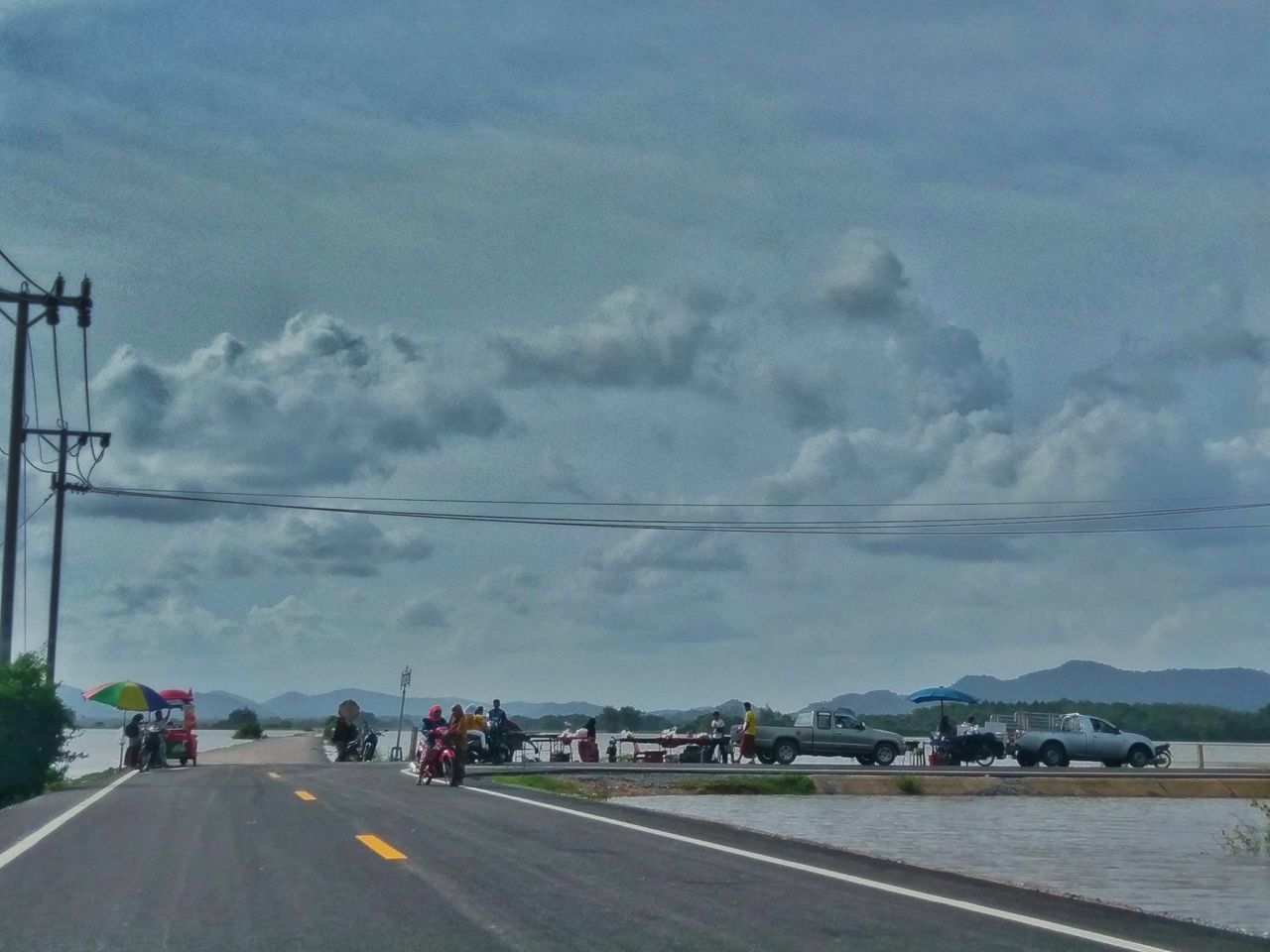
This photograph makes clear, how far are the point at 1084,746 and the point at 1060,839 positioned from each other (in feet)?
92.1

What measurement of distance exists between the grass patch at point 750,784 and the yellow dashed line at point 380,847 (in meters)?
12.9

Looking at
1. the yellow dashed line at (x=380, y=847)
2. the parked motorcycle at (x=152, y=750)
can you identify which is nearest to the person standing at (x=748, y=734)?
the parked motorcycle at (x=152, y=750)

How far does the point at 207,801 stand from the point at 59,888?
9.46 m

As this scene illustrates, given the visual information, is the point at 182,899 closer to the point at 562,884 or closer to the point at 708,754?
the point at 562,884

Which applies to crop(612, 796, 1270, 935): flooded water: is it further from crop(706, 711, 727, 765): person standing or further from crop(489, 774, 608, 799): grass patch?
crop(706, 711, 727, 765): person standing

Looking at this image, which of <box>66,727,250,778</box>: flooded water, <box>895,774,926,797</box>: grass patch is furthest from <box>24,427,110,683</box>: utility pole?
<box>895,774,926,797</box>: grass patch

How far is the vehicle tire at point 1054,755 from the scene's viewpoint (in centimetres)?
4375

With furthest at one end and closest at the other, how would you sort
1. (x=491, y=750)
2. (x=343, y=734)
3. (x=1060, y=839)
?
(x=343, y=734)
(x=491, y=750)
(x=1060, y=839)

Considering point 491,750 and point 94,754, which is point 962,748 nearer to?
point 491,750

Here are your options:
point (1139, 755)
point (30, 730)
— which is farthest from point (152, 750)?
point (1139, 755)

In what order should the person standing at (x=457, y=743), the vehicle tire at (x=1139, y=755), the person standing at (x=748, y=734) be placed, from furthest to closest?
the vehicle tire at (x=1139, y=755)
the person standing at (x=748, y=734)
the person standing at (x=457, y=743)

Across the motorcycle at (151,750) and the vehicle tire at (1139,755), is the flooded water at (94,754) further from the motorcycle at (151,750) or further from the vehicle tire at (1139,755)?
the vehicle tire at (1139,755)

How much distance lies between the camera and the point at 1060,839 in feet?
57.8

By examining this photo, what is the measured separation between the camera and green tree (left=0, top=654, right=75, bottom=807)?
25609 mm
